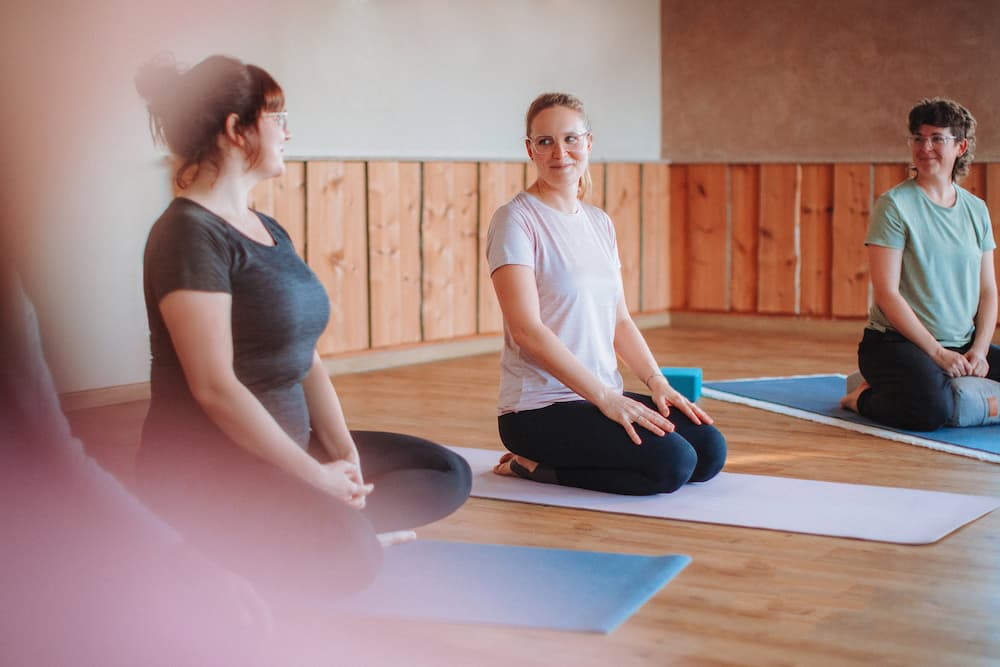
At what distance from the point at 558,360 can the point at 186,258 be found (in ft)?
3.82

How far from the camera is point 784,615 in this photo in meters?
2.14

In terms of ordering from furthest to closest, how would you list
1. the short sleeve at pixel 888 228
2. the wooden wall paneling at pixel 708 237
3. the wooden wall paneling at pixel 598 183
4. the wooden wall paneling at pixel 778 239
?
the wooden wall paneling at pixel 708 237, the wooden wall paneling at pixel 778 239, the wooden wall paneling at pixel 598 183, the short sleeve at pixel 888 228

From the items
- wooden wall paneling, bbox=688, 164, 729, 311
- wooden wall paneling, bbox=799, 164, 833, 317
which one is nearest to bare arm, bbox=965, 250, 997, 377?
wooden wall paneling, bbox=799, 164, 833, 317

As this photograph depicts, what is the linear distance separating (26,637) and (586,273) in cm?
184

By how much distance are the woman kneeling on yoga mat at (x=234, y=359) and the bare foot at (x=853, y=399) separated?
2384mm

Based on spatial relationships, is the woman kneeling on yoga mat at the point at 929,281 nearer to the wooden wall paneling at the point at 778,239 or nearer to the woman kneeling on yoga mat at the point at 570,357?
the woman kneeling on yoga mat at the point at 570,357

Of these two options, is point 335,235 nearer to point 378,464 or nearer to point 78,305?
point 78,305

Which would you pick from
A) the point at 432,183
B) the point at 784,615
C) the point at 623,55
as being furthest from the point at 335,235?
the point at 784,615

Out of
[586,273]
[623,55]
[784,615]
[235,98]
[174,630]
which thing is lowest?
[784,615]

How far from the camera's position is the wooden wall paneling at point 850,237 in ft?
20.2

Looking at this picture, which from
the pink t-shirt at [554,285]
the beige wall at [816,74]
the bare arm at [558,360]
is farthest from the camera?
the beige wall at [816,74]

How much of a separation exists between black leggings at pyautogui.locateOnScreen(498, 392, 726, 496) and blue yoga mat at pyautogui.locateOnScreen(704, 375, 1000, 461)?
0.88 m

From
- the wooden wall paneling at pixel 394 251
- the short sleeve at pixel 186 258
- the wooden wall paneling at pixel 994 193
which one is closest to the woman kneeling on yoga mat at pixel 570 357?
the short sleeve at pixel 186 258

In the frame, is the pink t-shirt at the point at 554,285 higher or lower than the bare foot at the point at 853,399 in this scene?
higher
